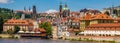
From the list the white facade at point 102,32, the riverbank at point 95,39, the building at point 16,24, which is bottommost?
the riverbank at point 95,39

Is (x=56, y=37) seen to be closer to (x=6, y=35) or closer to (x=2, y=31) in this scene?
(x=6, y=35)

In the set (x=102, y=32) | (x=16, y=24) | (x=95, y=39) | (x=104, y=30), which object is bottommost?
(x=95, y=39)

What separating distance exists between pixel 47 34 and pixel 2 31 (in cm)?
1451

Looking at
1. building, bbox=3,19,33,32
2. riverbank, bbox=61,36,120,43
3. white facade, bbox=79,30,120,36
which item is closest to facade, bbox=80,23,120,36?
white facade, bbox=79,30,120,36

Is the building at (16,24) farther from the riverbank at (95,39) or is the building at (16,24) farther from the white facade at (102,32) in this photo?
the white facade at (102,32)

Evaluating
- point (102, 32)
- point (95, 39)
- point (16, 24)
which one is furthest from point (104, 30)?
point (16, 24)

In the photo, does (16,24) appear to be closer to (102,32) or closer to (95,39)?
(102,32)

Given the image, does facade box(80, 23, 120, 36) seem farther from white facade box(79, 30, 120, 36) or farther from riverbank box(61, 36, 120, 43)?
riverbank box(61, 36, 120, 43)

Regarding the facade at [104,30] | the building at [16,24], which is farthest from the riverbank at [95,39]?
the building at [16,24]

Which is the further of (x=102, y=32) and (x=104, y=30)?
(x=102, y=32)

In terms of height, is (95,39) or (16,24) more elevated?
(16,24)

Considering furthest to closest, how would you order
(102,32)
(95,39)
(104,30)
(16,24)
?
(16,24) → (102,32) → (104,30) → (95,39)

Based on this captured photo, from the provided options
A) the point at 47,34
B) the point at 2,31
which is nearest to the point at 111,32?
the point at 47,34

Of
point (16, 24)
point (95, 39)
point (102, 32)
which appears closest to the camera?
point (95, 39)
